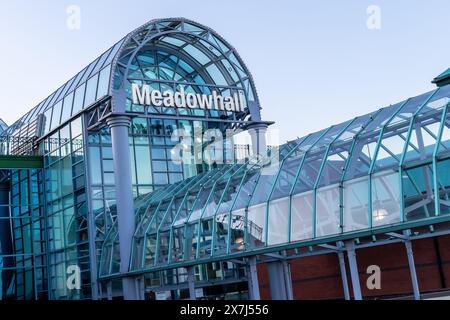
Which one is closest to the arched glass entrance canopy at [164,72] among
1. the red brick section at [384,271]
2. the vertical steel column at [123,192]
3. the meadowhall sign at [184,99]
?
the meadowhall sign at [184,99]

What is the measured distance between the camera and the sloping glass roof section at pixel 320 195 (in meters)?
14.7

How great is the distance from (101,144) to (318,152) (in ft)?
42.2

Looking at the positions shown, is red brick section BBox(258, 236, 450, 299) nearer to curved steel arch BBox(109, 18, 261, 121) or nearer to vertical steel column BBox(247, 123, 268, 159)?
vertical steel column BBox(247, 123, 268, 159)

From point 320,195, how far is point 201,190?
7036 millimetres

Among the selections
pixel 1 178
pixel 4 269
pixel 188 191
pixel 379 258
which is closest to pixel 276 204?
pixel 188 191

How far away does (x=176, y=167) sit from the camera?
30.6 meters

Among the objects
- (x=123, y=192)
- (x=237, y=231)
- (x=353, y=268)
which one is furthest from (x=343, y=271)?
(x=123, y=192)

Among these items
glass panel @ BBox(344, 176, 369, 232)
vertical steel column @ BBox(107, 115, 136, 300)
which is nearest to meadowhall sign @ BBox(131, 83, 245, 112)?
vertical steel column @ BBox(107, 115, 136, 300)

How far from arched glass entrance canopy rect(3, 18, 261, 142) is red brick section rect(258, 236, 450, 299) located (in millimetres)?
8021

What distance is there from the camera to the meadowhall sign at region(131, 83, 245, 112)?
89.8ft

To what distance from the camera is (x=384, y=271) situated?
2698 centimetres
